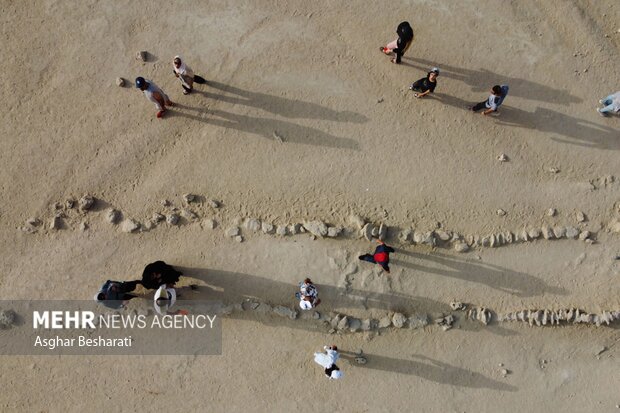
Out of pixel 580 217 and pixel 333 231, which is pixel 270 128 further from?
pixel 580 217

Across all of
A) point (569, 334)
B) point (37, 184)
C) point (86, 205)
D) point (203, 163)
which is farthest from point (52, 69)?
point (569, 334)

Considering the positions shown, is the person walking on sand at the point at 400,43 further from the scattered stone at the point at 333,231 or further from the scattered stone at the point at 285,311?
the scattered stone at the point at 285,311

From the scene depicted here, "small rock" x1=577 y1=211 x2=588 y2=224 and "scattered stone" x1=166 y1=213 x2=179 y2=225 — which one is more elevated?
"scattered stone" x1=166 y1=213 x2=179 y2=225

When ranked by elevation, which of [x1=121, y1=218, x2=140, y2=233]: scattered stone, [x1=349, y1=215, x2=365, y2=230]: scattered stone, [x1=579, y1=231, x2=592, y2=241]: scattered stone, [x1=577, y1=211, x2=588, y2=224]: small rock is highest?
[x1=121, y1=218, x2=140, y2=233]: scattered stone

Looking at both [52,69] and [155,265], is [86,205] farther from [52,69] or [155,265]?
[52,69]

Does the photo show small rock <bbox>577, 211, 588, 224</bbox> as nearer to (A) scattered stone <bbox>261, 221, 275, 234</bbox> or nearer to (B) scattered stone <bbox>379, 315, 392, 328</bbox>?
(B) scattered stone <bbox>379, 315, 392, 328</bbox>

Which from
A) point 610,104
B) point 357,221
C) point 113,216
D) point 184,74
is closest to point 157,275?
point 113,216

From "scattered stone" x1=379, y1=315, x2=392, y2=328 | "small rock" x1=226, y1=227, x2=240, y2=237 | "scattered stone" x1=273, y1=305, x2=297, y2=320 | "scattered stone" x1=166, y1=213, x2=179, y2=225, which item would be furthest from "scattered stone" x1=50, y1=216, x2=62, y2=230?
"scattered stone" x1=379, y1=315, x2=392, y2=328
